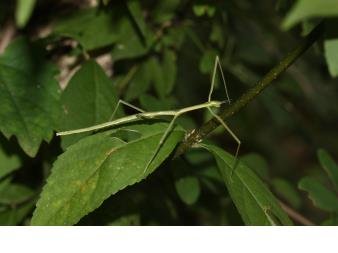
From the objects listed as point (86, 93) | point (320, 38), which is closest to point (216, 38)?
point (86, 93)

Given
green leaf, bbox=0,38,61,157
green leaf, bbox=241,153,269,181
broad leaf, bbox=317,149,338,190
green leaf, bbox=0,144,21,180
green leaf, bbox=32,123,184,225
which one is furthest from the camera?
green leaf, bbox=241,153,269,181

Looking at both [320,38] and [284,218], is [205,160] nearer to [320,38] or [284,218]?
[284,218]

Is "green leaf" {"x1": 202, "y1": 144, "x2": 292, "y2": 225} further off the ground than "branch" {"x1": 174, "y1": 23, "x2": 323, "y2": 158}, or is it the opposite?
"branch" {"x1": 174, "y1": 23, "x2": 323, "y2": 158}

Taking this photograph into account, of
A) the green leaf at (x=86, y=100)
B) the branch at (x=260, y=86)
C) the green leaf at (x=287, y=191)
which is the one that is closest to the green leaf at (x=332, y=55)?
the branch at (x=260, y=86)

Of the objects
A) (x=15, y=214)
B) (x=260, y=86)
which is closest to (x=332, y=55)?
(x=260, y=86)

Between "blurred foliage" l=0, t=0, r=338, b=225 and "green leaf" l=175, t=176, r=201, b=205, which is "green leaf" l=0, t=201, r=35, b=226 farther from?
"green leaf" l=175, t=176, r=201, b=205

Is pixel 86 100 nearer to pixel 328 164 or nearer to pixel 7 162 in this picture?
pixel 7 162

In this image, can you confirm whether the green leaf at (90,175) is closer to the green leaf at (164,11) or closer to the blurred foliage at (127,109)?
the blurred foliage at (127,109)

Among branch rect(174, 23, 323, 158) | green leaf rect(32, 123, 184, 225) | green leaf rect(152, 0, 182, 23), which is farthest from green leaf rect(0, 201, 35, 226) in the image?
green leaf rect(152, 0, 182, 23)
